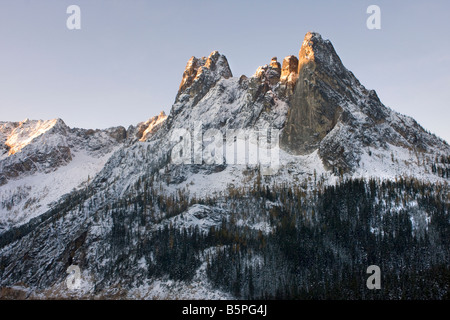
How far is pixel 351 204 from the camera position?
17238 cm

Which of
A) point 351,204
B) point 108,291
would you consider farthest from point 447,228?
point 108,291

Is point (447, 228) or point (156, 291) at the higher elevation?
point (447, 228)

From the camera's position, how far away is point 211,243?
542 ft

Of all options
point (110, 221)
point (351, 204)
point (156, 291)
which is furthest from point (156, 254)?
point (351, 204)

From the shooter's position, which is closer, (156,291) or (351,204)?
(156,291)

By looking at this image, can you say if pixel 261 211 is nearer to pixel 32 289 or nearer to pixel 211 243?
pixel 211 243

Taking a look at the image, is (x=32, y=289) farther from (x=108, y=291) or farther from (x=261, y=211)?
(x=261, y=211)
